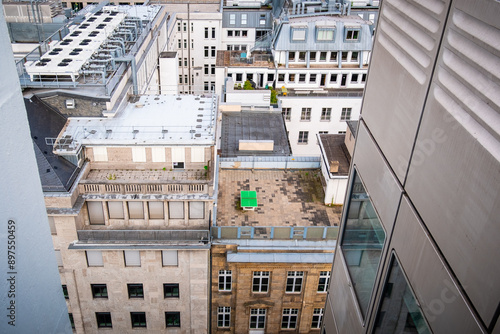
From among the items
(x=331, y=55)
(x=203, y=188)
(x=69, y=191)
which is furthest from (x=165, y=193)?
(x=331, y=55)

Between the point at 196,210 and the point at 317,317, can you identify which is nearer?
the point at 196,210

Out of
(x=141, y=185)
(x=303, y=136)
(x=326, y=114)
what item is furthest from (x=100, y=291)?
(x=326, y=114)

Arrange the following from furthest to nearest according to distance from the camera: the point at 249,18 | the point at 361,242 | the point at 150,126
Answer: the point at 249,18, the point at 150,126, the point at 361,242

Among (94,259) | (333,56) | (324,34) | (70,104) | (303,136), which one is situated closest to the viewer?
(94,259)

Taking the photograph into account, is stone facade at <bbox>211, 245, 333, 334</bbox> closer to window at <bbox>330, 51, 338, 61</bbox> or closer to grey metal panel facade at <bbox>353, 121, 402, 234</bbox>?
grey metal panel facade at <bbox>353, 121, 402, 234</bbox>

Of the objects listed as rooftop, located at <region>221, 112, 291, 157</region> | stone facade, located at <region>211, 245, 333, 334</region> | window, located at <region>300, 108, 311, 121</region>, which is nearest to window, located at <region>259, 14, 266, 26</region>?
window, located at <region>300, 108, 311, 121</region>

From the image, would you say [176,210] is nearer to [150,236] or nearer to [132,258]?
[150,236]

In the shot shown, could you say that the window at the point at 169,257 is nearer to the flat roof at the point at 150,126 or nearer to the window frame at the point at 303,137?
the flat roof at the point at 150,126
